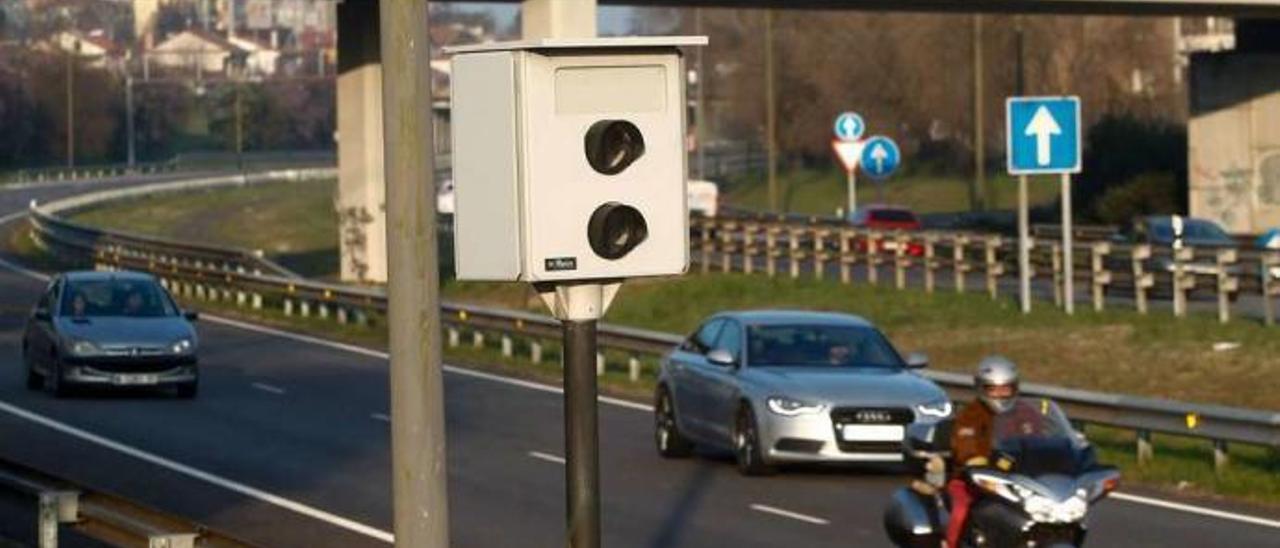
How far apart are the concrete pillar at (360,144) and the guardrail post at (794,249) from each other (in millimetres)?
7505

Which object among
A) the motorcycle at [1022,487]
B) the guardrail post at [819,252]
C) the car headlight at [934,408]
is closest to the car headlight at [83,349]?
the car headlight at [934,408]

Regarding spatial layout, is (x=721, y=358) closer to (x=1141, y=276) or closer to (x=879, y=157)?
(x=1141, y=276)

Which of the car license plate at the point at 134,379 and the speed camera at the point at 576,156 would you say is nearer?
the speed camera at the point at 576,156

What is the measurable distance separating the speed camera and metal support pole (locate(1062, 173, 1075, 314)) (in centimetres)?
2538

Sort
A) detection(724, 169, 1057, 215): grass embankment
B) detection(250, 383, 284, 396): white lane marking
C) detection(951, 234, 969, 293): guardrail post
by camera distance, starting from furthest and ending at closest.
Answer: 1. detection(724, 169, 1057, 215): grass embankment
2. detection(951, 234, 969, 293): guardrail post
3. detection(250, 383, 284, 396): white lane marking

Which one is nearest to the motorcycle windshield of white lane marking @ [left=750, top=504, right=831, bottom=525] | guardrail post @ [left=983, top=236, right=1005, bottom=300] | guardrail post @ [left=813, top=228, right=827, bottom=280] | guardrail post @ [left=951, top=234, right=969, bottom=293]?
white lane marking @ [left=750, top=504, right=831, bottom=525]

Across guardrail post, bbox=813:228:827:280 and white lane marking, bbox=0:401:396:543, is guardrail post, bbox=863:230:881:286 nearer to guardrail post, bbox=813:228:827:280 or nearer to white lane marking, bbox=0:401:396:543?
guardrail post, bbox=813:228:827:280

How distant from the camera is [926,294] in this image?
45.9m

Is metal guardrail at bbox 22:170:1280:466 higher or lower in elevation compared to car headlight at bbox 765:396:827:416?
lower

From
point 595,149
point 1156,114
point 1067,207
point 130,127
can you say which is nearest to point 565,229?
point 595,149

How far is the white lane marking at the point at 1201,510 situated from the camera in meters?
20.0

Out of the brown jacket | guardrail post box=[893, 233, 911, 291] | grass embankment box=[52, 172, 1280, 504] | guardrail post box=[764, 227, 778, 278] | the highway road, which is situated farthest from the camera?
guardrail post box=[764, 227, 778, 278]

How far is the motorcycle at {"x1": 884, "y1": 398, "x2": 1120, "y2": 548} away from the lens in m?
12.4

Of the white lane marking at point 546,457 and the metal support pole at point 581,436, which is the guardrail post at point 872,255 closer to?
the white lane marking at point 546,457
